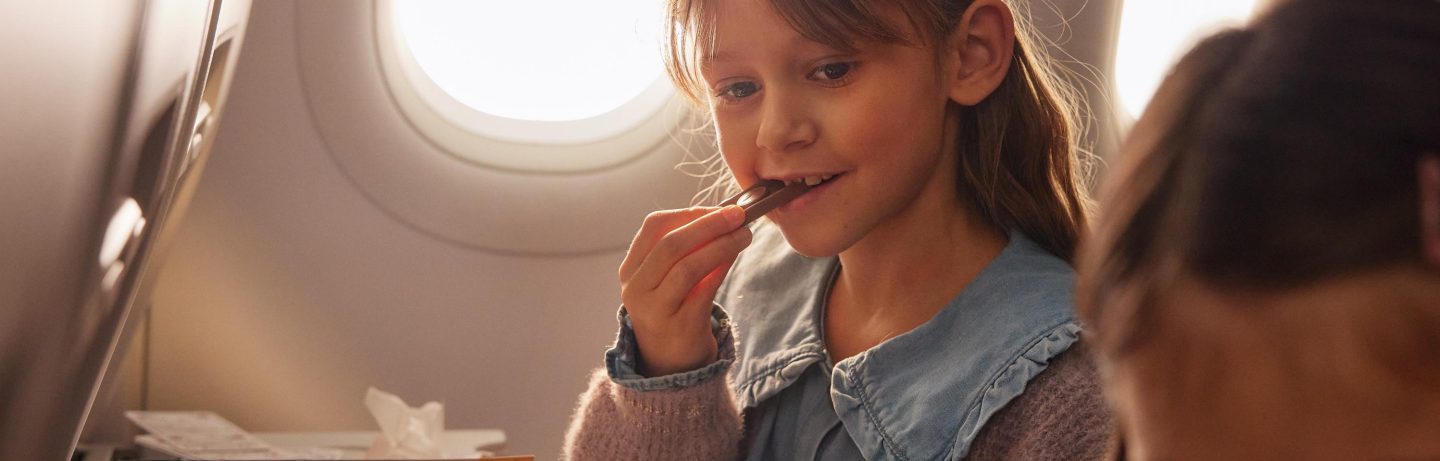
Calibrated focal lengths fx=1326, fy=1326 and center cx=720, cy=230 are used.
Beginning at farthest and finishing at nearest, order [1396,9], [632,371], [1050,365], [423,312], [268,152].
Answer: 1. [423,312]
2. [268,152]
3. [632,371]
4. [1050,365]
5. [1396,9]

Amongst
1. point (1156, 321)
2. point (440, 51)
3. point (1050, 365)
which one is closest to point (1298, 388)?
point (1156, 321)

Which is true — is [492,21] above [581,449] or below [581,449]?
above

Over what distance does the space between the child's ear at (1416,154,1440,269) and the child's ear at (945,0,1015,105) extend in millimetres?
678

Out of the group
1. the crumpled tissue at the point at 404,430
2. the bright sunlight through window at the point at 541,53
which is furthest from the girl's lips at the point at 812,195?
the bright sunlight through window at the point at 541,53

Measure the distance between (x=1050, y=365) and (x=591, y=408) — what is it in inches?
14.1

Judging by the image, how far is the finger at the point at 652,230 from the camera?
3.07 feet

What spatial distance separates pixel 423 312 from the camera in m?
1.62

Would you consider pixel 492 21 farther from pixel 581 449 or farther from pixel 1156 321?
pixel 1156 321

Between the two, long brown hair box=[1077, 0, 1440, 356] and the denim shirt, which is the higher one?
long brown hair box=[1077, 0, 1440, 356]

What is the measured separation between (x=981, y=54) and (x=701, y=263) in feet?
0.79

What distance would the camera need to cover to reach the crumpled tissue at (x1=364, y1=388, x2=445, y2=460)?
1.34 metres

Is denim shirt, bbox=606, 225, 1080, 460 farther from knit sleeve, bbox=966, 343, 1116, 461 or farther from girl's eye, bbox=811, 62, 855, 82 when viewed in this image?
girl's eye, bbox=811, 62, 855, 82

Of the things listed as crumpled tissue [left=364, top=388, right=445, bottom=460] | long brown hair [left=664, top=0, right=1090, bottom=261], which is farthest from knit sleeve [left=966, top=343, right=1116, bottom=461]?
crumpled tissue [left=364, top=388, right=445, bottom=460]

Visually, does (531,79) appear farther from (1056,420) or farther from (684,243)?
(1056,420)
